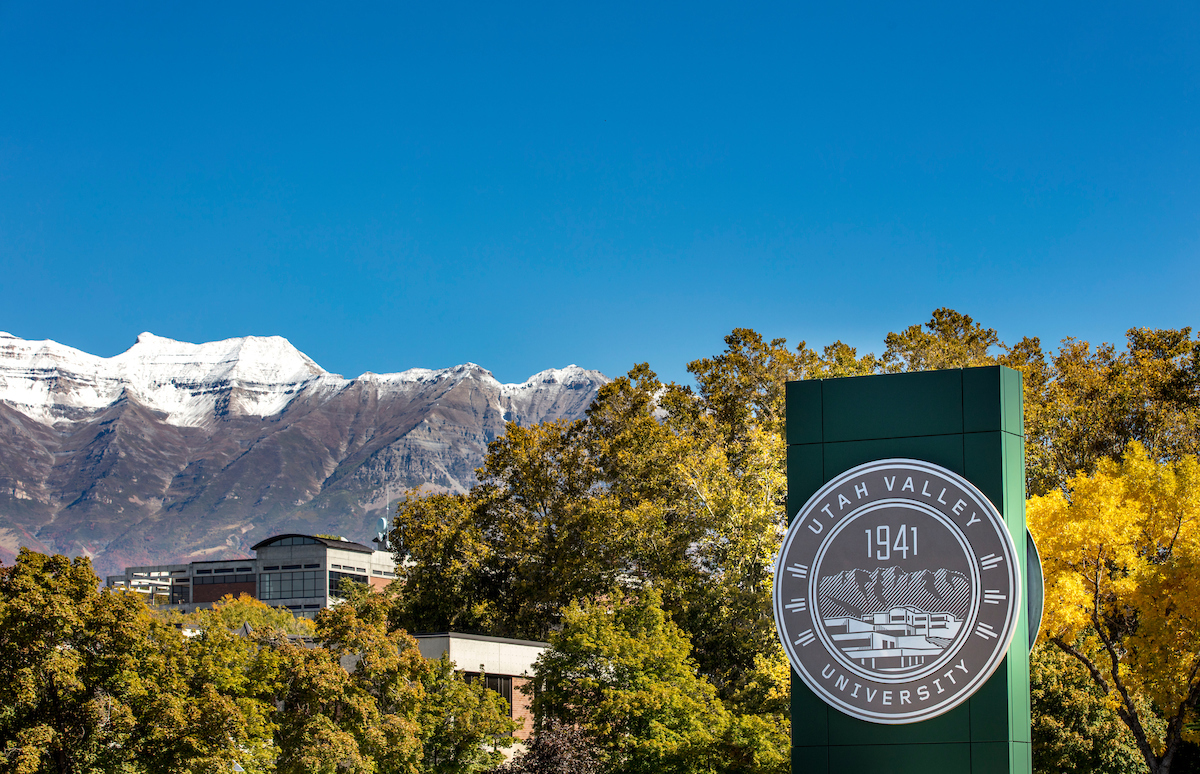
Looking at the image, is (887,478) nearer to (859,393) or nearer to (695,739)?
(859,393)

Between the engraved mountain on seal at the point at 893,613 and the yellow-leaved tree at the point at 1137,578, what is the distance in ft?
50.4

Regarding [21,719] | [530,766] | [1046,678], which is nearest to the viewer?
[21,719]

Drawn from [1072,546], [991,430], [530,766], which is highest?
[991,430]

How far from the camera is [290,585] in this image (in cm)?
12788

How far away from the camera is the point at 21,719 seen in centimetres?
2703

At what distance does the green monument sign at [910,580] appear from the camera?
19656mm

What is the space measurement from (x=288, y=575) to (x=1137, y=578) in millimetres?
106356

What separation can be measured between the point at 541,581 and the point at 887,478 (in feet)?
126

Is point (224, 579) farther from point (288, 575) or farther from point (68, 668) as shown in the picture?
point (68, 668)

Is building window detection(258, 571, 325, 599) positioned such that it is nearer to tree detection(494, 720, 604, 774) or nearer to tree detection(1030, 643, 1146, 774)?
tree detection(494, 720, 604, 774)

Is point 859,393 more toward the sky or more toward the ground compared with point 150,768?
more toward the sky

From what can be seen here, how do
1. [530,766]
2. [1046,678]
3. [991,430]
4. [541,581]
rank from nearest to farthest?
[991,430]
[530,766]
[1046,678]
[541,581]

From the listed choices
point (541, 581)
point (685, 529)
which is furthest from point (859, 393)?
point (541, 581)

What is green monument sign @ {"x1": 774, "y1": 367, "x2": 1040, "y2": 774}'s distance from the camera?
64.5 ft
